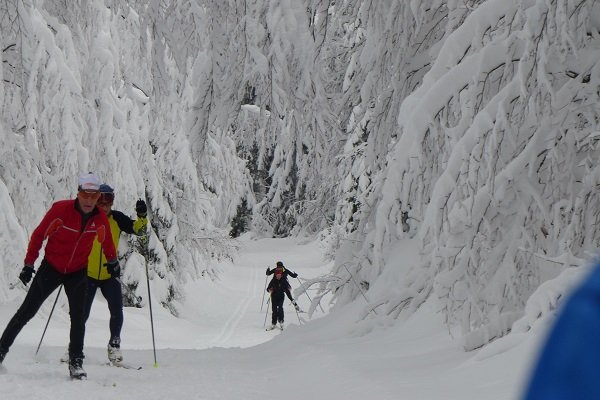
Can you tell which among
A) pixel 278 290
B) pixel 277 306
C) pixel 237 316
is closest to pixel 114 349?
pixel 278 290

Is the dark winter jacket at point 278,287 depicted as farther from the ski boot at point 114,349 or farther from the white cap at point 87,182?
the white cap at point 87,182

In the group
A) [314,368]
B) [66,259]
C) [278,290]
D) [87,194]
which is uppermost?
[278,290]

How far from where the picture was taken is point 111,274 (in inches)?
298

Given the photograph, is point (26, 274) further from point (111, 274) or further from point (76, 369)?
point (111, 274)

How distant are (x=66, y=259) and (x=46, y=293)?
0.34 m

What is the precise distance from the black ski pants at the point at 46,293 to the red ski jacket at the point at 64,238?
0.06m

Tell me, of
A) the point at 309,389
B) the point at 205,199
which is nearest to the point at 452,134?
the point at 309,389

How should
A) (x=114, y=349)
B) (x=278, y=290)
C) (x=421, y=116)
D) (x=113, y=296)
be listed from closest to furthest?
1. (x=421, y=116)
2. (x=114, y=349)
3. (x=113, y=296)
4. (x=278, y=290)

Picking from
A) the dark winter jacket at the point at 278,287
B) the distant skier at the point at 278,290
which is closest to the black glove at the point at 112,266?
the distant skier at the point at 278,290

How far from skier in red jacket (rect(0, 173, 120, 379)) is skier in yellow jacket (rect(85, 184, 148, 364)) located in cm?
83

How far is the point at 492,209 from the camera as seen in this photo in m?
5.05

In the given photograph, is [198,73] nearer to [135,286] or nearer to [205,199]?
[135,286]

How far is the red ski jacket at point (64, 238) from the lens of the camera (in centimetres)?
648

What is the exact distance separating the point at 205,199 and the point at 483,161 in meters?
21.9
